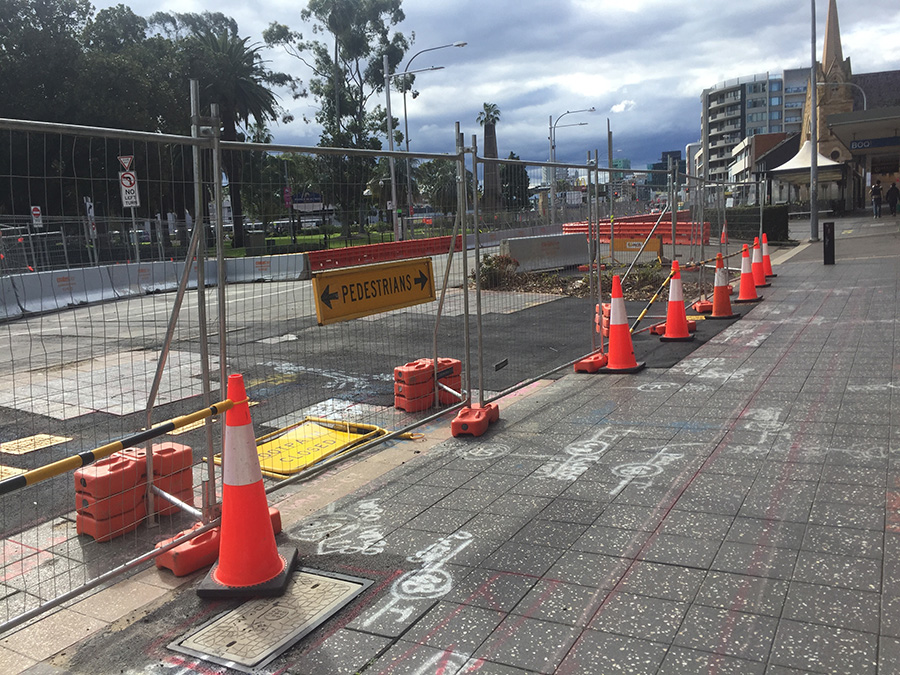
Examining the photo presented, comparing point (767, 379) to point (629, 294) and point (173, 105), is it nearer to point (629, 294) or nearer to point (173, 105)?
point (629, 294)

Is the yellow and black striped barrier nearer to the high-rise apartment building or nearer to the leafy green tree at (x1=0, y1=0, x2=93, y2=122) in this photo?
the leafy green tree at (x1=0, y1=0, x2=93, y2=122)

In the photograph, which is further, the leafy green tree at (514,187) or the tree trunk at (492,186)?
the leafy green tree at (514,187)

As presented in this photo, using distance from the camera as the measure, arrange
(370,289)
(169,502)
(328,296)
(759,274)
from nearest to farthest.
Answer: (169,502) < (328,296) < (370,289) < (759,274)

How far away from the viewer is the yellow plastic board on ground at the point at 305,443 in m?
5.73

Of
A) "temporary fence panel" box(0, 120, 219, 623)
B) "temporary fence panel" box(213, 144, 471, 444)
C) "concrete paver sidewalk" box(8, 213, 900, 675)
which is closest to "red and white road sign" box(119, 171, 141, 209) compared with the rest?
"temporary fence panel" box(0, 120, 219, 623)

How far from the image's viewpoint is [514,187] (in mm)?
9391

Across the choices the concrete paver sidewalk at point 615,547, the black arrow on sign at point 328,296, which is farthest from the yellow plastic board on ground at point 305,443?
the black arrow on sign at point 328,296

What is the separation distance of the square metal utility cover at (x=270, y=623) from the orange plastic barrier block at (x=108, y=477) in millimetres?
1384

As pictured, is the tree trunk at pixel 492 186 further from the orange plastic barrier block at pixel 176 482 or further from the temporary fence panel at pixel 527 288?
the orange plastic barrier block at pixel 176 482

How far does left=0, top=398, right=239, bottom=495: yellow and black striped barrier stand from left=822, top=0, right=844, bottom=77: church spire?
197ft

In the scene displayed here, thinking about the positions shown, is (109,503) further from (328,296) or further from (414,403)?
(414,403)

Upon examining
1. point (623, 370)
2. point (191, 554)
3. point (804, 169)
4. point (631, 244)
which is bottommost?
point (191, 554)

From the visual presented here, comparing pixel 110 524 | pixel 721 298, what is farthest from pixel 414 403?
pixel 721 298

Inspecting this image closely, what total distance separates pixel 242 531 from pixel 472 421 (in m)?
2.81
